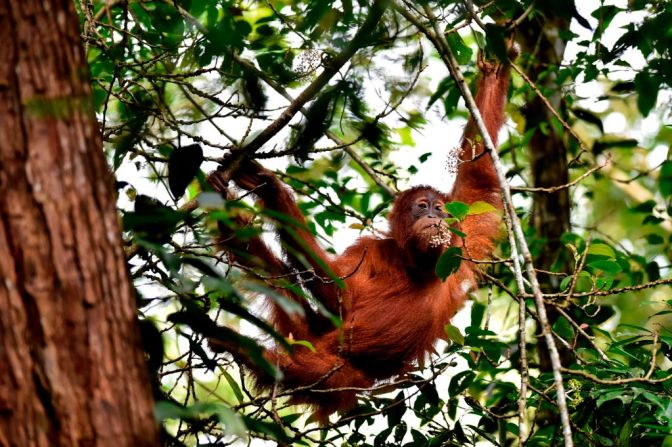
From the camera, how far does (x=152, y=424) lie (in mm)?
2188

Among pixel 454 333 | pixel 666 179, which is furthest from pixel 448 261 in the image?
pixel 666 179

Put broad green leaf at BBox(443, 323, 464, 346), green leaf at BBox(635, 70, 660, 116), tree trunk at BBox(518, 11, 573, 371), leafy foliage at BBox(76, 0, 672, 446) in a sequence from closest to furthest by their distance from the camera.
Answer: leafy foliage at BBox(76, 0, 672, 446) < green leaf at BBox(635, 70, 660, 116) < broad green leaf at BBox(443, 323, 464, 346) < tree trunk at BBox(518, 11, 573, 371)

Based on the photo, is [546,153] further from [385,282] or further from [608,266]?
[608,266]

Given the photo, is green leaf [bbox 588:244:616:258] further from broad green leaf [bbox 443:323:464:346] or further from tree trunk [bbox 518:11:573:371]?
tree trunk [bbox 518:11:573:371]

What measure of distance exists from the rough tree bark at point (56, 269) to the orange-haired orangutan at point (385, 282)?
136 inches

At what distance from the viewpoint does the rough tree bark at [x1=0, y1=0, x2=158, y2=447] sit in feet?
6.81

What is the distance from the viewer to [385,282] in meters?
6.82

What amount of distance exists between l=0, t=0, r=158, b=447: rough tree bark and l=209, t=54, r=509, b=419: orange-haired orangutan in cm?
346

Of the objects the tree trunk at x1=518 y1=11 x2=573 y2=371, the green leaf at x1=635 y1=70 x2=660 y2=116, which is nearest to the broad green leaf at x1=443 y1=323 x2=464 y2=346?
the green leaf at x1=635 y1=70 x2=660 y2=116

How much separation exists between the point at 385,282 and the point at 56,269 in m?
4.85

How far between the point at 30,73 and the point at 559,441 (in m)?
3.53

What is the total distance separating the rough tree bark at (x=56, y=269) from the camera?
2076 millimetres

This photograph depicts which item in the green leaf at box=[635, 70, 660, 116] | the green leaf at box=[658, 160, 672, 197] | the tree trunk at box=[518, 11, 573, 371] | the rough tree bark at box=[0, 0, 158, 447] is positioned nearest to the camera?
the rough tree bark at box=[0, 0, 158, 447]

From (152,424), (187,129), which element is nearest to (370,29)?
(152,424)
